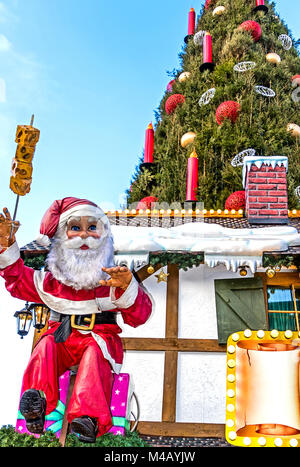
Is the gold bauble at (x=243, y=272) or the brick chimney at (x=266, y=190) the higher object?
the brick chimney at (x=266, y=190)

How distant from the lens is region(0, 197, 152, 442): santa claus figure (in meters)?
3.17

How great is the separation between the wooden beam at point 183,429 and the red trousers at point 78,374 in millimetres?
2155

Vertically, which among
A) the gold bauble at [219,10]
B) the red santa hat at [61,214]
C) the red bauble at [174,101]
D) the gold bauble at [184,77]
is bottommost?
the red santa hat at [61,214]

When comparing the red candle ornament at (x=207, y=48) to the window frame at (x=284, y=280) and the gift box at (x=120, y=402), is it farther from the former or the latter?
the gift box at (x=120, y=402)

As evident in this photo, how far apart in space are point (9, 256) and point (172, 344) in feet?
9.27

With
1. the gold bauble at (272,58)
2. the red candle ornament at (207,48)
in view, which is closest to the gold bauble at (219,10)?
the gold bauble at (272,58)

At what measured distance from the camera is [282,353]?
329 cm

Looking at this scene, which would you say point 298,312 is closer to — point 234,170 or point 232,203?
point 232,203

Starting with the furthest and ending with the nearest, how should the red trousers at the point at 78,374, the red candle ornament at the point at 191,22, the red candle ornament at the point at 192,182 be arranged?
the red candle ornament at the point at 191,22, the red candle ornament at the point at 192,182, the red trousers at the point at 78,374

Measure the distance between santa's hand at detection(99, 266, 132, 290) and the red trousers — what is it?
562mm

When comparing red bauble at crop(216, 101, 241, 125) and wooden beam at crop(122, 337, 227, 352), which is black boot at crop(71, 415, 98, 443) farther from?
red bauble at crop(216, 101, 241, 125)

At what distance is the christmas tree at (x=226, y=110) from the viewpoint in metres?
12.7
